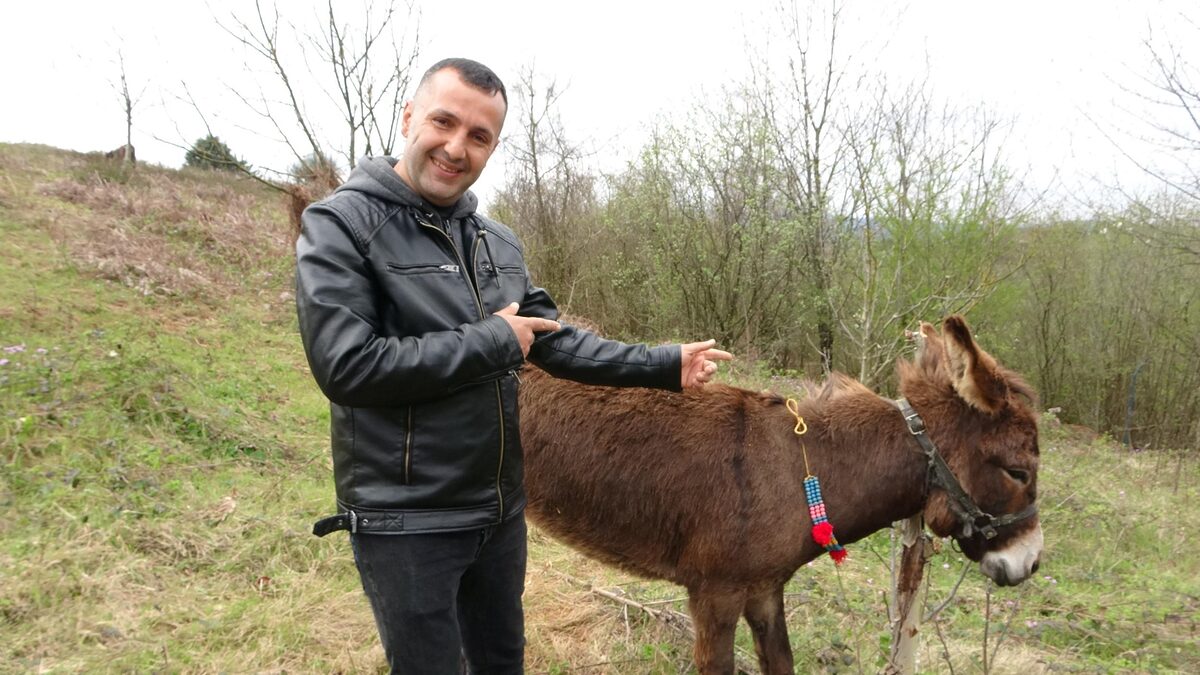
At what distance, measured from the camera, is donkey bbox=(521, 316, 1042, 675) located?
2.48 meters

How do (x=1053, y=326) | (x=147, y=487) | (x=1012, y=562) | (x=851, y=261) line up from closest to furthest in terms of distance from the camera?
(x=1012, y=562)
(x=147, y=487)
(x=851, y=261)
(x=1053, y=326)

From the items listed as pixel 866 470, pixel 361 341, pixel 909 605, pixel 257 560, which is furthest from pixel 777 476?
pixel 257 560

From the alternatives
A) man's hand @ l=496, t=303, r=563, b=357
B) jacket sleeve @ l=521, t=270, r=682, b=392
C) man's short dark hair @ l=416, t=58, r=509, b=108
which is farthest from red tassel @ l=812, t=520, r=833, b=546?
man's short dark hair @ l=416, t=58, r=509, b=108

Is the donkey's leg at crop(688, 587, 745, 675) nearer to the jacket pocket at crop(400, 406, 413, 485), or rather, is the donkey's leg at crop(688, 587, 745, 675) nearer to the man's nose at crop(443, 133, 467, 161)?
the jacket pocket at crop(400, 406, 413, 485)

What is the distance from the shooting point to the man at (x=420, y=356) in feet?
4.58

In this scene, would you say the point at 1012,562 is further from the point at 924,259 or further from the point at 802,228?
the point at 802,228

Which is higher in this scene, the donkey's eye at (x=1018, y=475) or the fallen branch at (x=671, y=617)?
the donkey's eye at (x=1018, y=475)

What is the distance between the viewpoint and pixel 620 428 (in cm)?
278

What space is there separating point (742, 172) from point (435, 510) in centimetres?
1320

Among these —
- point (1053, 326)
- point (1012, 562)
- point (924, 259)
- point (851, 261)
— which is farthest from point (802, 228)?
point (1012, 562)

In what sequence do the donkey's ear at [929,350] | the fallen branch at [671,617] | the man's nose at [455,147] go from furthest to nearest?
the fallen branch at [671,617]
the donkey's ear at [929,350]
the man's nose at [455,147]

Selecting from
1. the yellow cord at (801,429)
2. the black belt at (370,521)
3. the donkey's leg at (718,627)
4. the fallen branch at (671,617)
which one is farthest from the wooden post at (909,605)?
the black belt at (370,521)

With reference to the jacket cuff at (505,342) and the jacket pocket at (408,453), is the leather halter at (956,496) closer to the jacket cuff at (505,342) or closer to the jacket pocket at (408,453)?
the jacket cuff at (505,342)

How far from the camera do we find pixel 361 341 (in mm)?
1352
